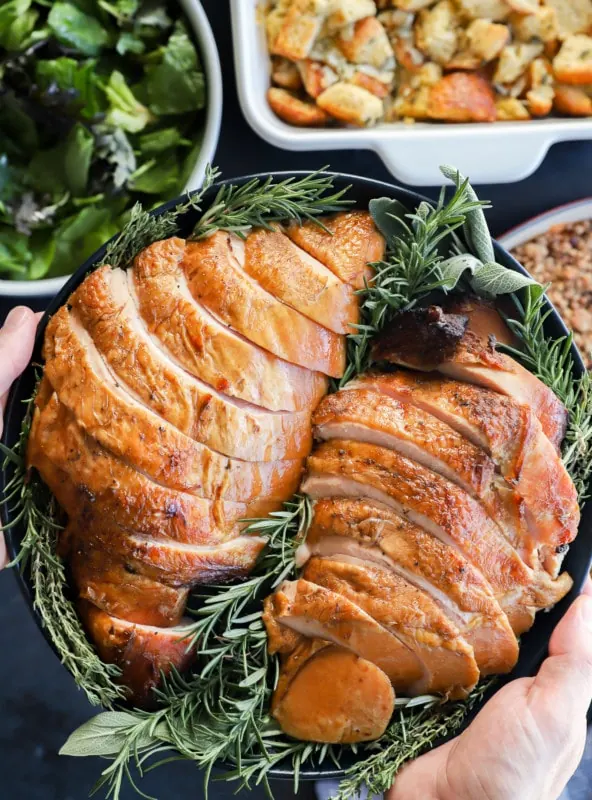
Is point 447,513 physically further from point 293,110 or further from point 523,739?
point 293,110

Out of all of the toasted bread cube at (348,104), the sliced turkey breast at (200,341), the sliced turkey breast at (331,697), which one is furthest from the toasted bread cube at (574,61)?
the sliced turkey breast at (331,697)

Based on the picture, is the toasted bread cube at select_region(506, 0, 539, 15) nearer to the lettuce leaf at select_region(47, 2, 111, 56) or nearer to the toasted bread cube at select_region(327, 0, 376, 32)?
the toasted bread cube at select_region(327, 0, 376, 32)

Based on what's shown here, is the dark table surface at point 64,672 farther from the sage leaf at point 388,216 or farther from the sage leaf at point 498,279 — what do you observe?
the sage leaf at point 498,279

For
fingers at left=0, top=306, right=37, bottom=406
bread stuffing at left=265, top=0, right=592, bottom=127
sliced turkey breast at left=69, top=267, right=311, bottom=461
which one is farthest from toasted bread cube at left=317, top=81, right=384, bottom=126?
fingers at left=0, top=306, right=37, bottom=406

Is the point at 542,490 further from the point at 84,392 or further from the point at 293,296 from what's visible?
the point at 84,392

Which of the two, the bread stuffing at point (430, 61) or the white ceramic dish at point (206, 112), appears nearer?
the white ceramic dish at point (206, 112)

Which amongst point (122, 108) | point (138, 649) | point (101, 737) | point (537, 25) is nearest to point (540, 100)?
point (537, 25)

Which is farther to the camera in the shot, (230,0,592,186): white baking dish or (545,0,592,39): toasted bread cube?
(545,0,592,39): toasted bread cube

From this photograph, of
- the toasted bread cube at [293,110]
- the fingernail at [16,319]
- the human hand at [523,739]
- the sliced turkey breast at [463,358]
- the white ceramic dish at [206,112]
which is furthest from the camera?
the toasted bread cube at [293,110]
